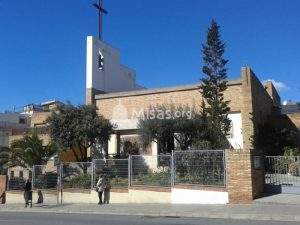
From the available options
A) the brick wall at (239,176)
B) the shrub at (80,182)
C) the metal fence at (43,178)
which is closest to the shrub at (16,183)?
the metal fence at (43,178)

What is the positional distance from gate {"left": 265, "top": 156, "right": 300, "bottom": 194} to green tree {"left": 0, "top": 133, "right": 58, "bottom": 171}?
1484cm

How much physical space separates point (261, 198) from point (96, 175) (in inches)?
373

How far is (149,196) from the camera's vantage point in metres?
24.3

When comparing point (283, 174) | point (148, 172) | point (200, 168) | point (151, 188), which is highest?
point (200, 168)

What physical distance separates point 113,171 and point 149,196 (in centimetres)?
294

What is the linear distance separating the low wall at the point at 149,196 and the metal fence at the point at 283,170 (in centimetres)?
263

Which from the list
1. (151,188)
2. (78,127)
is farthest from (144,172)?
(78,127)

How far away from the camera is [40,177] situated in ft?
98.8

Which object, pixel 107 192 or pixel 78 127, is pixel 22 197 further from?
pixel 107 192

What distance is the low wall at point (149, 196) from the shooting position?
2202cm

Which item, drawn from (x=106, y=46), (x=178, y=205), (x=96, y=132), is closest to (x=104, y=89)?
(x=106, y=46)

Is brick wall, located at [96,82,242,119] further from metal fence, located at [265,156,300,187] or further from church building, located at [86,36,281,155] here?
metal fence, located at [265,156,300,187]

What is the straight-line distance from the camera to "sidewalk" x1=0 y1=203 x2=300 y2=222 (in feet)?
57.0

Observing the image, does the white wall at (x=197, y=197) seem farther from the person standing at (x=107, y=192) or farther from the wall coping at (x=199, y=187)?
the person standing at (x=107, y=192)
